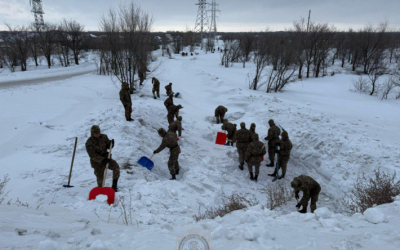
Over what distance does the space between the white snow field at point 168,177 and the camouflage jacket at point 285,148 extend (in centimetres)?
93

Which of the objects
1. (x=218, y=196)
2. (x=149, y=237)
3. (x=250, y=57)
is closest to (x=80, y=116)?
(x=218, y=196)

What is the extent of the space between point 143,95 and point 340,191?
12913 millimetres

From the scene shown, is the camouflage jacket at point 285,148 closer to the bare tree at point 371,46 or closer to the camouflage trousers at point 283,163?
the camouflage trousers at point 283,163

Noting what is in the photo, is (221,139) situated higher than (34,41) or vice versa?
(34,41)

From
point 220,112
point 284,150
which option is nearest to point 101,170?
point 284,150

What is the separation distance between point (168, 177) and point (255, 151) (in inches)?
109

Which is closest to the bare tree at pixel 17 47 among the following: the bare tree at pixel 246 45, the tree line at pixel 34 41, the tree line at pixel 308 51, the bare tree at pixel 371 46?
the tree line at pixel 34 41

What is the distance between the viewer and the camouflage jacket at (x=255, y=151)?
6492mm

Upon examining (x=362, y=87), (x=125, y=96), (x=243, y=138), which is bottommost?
(x=243, y=138)

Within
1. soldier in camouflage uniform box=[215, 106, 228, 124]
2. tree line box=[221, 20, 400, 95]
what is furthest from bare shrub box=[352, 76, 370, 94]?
soldier in camouflage uniform box=[215, 106, 228, 124]

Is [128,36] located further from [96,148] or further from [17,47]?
[17,47]

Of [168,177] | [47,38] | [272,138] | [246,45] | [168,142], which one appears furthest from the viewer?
[246,45]

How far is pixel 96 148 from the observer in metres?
4.84

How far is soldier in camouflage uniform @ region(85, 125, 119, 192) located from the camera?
4.80 metres
